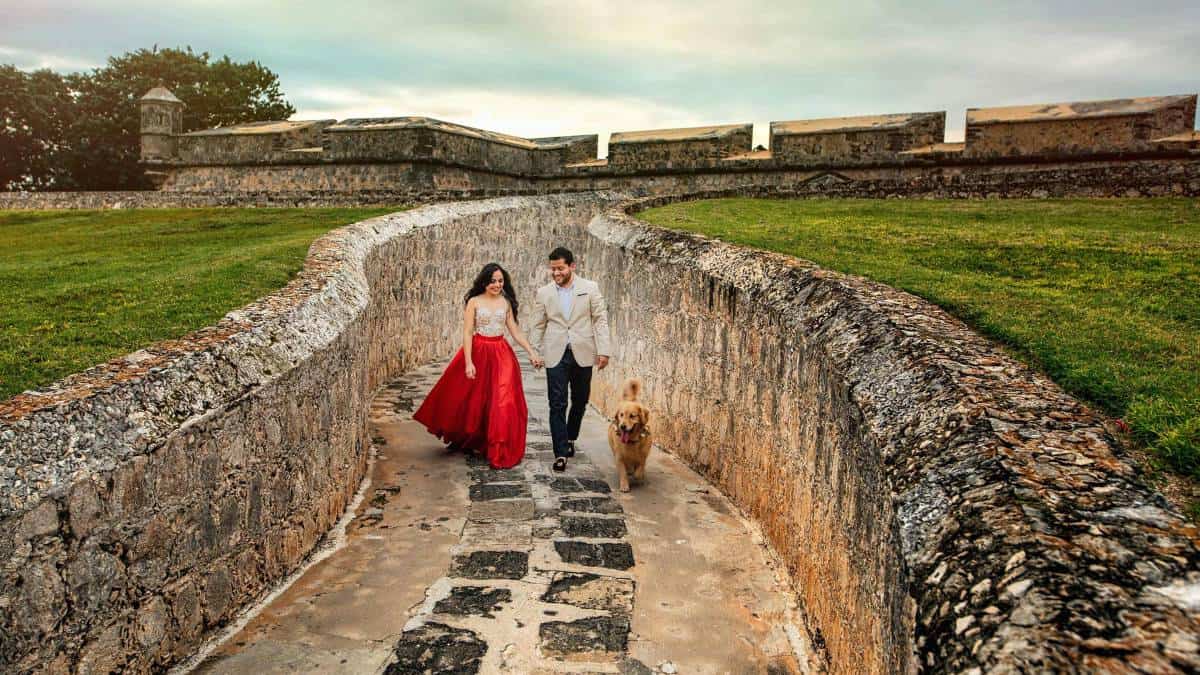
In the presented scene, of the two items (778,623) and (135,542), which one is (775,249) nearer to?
(778,623)

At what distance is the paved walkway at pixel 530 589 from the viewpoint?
4.44 m

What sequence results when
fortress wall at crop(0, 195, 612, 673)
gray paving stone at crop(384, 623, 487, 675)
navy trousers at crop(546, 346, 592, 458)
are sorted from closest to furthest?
1. fortress wall at crop(0, 195, 612, 673)
2. gray paving stone at crop(384, 623, 487, 675)
3. navy trousers at crop(546, 346, 592, 458)

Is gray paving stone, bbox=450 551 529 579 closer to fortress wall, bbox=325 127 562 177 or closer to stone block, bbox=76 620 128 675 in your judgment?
stone block, bbox=76 620 128 675

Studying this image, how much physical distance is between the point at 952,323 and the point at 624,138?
897 inches

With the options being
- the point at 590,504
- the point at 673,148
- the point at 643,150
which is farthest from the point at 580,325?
the point at 643,150

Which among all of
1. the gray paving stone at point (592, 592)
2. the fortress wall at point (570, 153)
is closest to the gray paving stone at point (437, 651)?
the gray paving stone at point (592, 592)

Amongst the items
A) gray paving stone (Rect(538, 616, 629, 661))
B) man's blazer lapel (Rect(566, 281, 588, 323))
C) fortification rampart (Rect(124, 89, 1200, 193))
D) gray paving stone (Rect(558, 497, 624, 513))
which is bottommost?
gray paving stone (Rect(558, 497, 624, 513))

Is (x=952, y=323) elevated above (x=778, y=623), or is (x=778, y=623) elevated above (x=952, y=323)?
(x=952, y=323)

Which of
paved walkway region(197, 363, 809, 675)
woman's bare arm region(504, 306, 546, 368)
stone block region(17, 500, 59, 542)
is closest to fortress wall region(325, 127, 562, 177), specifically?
woman's bare arm region(504, 306, 546, 368)

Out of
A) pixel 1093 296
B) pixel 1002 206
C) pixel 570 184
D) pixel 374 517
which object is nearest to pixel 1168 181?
pixel 1002 206

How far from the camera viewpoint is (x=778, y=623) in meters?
5.00

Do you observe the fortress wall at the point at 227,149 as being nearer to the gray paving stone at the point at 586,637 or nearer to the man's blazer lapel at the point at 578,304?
the man's blazer lapel at the point at 578,304

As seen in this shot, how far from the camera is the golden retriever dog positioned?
7262 mm

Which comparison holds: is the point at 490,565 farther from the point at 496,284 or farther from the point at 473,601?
the point at 496,284
